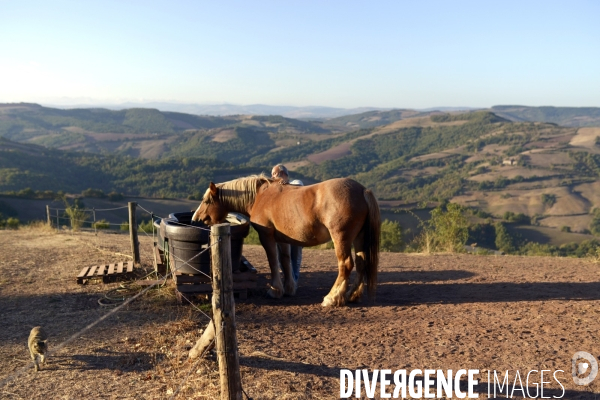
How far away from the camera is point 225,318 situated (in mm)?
3680

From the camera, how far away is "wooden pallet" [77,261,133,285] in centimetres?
778

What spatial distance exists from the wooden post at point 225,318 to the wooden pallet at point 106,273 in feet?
15.5

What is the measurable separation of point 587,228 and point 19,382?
60.4 m

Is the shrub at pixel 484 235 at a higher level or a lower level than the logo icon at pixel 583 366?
lower

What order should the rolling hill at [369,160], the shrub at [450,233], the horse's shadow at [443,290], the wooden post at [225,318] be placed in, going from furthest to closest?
1. the rolling hill at [369,160]
2. the shrub at [450,233]
3. the horse's shadow at [443,290]
4. the wooden post at [225,318]

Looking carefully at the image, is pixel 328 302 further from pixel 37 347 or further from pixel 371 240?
pixel 37 347

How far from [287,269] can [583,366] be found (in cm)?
385

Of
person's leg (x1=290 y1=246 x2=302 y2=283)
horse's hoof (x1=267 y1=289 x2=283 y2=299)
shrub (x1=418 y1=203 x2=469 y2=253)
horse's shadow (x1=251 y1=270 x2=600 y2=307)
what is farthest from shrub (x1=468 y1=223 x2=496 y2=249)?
horse's hoof (x1=267 y1=289 x2=283 y2=299)

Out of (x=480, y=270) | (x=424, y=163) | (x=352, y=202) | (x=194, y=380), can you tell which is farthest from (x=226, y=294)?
(x=424, y=163)

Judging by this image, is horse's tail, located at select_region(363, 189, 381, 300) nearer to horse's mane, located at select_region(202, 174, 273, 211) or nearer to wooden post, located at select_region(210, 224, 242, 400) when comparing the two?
horse's mane, located at select_region(202, 174, 273, 211)

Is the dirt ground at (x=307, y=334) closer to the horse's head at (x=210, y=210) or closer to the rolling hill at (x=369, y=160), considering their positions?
the horse's head at (x=210, y=210)

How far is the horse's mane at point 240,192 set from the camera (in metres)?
7.05

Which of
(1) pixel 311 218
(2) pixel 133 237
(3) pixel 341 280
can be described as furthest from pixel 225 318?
(2) pixel 133 237

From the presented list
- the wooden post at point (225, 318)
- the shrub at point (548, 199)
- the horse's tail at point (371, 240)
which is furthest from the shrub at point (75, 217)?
the shrub at point (548, 199)
